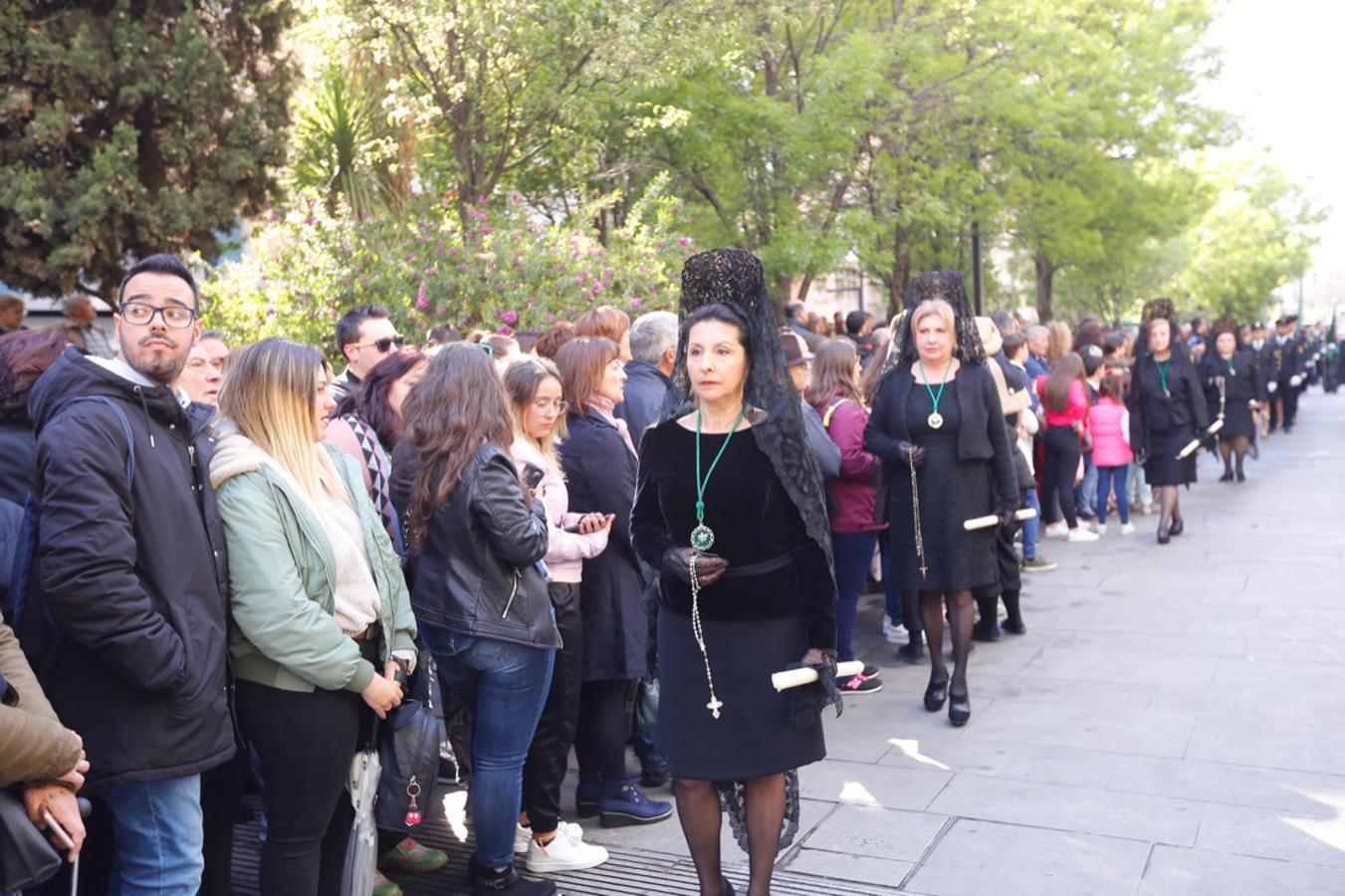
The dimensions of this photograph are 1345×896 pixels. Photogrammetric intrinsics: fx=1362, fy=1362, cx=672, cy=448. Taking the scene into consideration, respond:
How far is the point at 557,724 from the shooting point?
5125 millimetres

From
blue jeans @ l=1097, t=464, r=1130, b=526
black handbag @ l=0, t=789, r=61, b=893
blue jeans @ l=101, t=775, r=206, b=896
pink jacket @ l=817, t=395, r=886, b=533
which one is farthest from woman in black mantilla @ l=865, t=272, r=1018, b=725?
blue jeans @ l=1097, t=464, r=1130, b=526

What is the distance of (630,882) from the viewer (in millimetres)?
4918

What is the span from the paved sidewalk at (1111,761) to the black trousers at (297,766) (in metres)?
1.28

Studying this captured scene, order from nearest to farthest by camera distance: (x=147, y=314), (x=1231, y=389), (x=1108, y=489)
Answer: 1. (x=147, y=314)
2. (x=1108, y=489)
3. (x=1231, y=389)

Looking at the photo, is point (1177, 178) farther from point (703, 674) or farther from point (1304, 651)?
point (703, 674)

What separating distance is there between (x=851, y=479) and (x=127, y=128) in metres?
7.93

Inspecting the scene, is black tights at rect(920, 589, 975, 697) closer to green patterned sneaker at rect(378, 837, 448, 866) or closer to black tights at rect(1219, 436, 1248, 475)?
green patterned sneaker at rect(378, 837, 448, 866)

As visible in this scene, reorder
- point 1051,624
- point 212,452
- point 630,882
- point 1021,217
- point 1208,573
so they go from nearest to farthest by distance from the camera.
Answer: point 212,452, point 630,882, point 1051,624, point 1208,573, point 1021,217

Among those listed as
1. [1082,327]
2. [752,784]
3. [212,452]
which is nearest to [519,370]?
[212,452]

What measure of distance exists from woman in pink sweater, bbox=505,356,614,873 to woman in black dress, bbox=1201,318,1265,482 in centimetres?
1242

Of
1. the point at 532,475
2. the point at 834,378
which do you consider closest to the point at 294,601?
the point at 532,475

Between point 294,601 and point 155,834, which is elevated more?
point 294,601

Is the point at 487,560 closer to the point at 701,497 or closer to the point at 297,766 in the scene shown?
the point at 701,497

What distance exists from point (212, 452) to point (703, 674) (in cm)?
157
